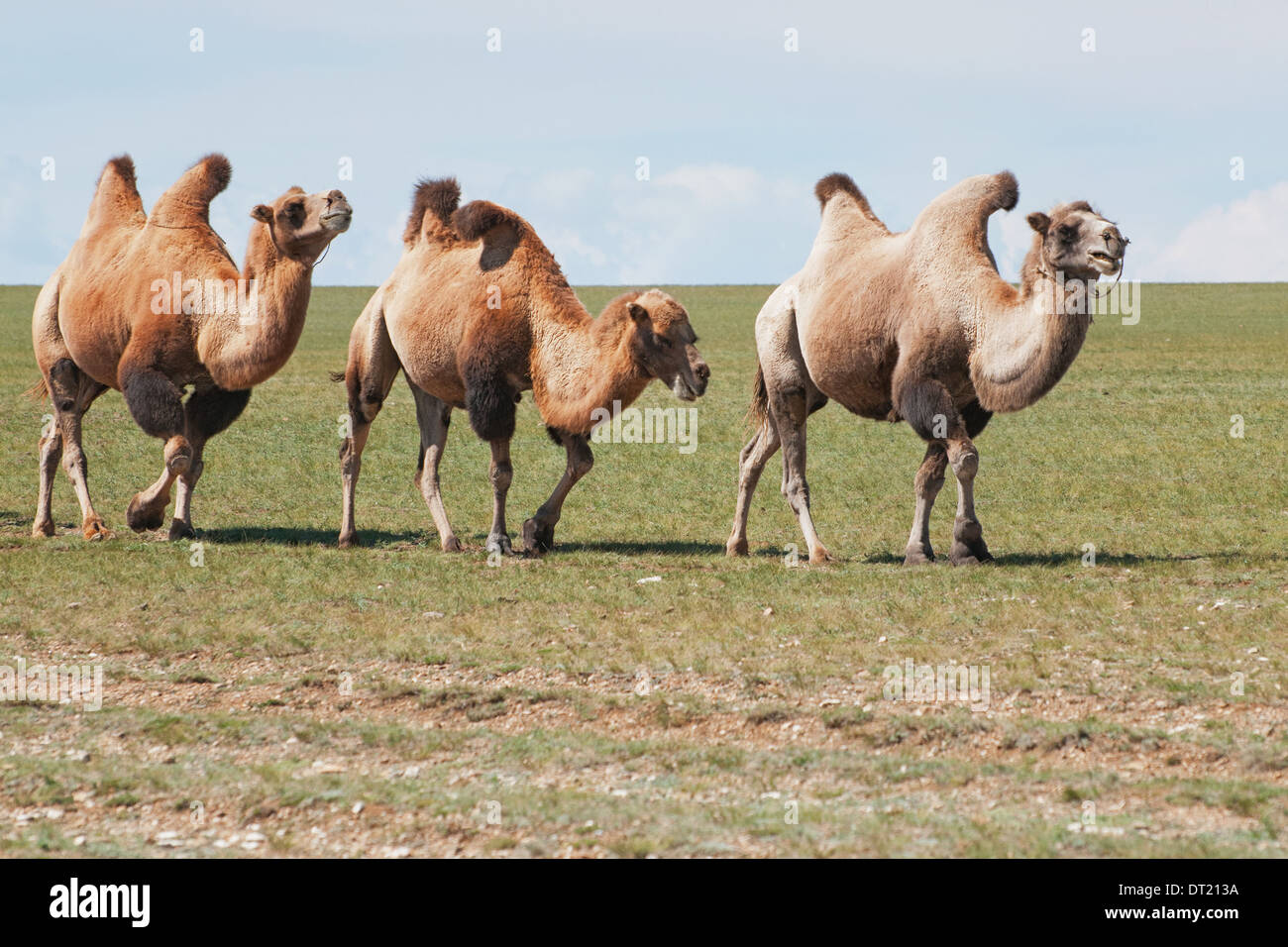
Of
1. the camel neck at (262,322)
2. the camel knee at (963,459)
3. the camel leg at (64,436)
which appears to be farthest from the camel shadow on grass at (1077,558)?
the camel leg at (64,436)

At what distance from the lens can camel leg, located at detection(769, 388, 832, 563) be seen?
1238cm

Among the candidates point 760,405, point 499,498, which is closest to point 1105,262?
point 760,405

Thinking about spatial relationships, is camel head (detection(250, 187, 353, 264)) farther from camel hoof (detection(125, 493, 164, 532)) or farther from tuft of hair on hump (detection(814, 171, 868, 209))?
tuft of hair on hump (detection(814, 171, 868, 209))

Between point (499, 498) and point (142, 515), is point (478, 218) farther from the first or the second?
point (142, 515)

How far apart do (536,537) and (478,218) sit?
2.59 meters

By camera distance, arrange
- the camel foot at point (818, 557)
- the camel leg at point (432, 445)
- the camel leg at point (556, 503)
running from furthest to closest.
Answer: the camel leg at point (432, 445) < the camel leg at point (556, 503) < the camel foot at point (818, 557)

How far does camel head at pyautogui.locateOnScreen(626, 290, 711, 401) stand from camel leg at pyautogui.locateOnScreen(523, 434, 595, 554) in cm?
113

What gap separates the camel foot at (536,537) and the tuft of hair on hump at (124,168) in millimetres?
5421

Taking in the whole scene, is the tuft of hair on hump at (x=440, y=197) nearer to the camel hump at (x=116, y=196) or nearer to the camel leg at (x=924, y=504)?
the camel hump at (x=116, y=196)

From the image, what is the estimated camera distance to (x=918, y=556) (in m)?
11.5

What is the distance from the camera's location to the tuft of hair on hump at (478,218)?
12.5 meters

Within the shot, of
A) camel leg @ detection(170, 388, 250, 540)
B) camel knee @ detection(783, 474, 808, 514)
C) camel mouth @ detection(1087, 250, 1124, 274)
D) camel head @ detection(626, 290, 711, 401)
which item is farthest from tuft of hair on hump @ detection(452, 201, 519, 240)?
camel mouth @ detection(1087, 250, 1124, 274)
